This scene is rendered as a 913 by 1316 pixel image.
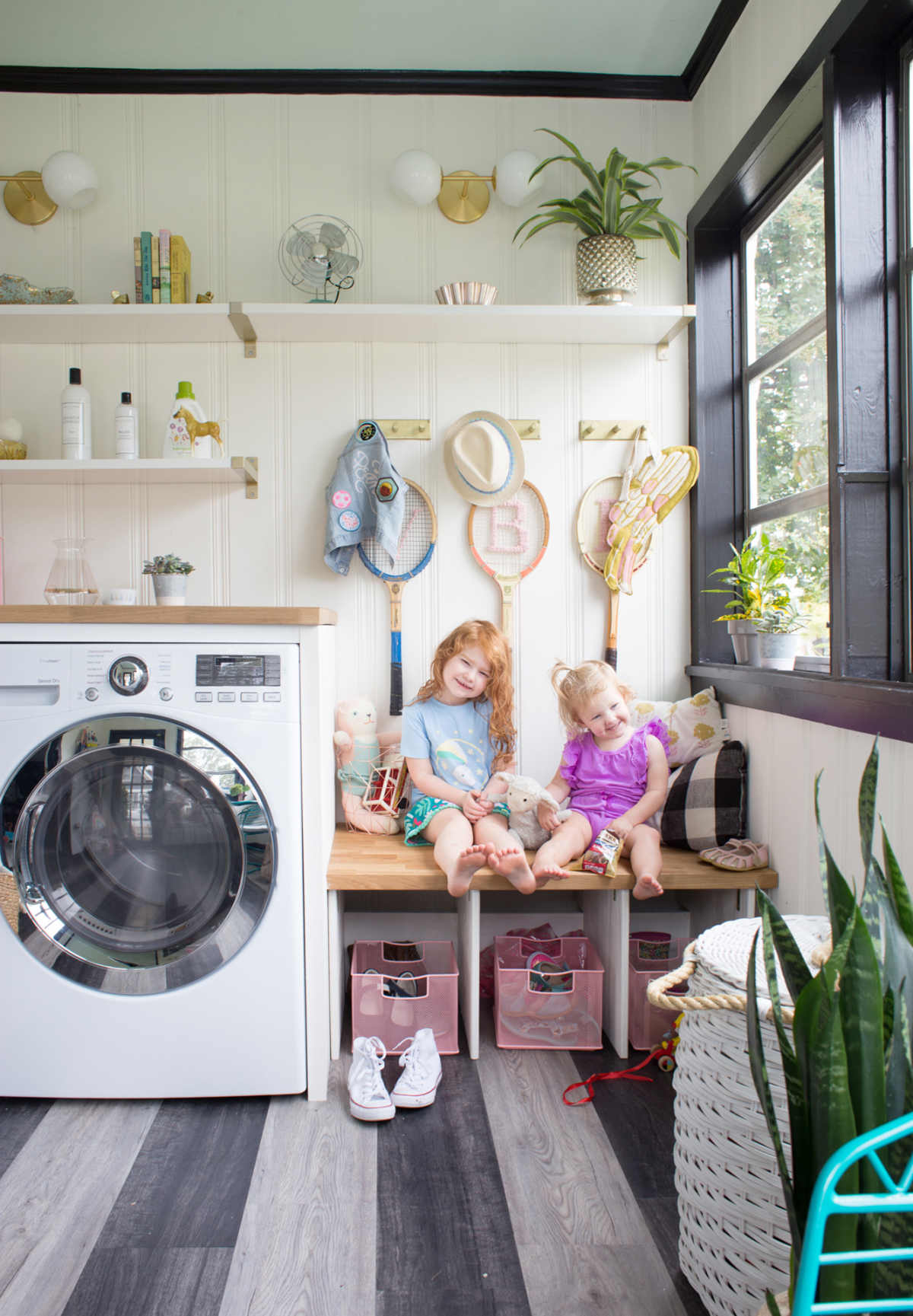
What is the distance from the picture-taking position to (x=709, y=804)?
2.07 m

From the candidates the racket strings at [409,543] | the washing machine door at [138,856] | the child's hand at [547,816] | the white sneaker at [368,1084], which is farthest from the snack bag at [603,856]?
the racket strings at [409,543]

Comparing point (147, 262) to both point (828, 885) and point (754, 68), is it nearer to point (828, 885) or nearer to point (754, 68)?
point (754, 68)

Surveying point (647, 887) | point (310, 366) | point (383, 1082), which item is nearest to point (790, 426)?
point (647, 887)

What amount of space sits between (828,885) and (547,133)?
2376 mm

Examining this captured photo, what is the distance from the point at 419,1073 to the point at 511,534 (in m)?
1.42

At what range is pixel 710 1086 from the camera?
3.78 ft

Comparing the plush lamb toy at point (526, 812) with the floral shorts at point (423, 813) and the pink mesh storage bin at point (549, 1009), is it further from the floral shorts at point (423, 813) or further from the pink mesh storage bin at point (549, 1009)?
the pink mesh storage bin at point (549, 1009)

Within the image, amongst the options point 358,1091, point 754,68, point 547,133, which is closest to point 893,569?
point 754,68

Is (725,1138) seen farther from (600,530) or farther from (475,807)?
(600,530)

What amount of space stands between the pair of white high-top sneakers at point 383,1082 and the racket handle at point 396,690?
857 mm

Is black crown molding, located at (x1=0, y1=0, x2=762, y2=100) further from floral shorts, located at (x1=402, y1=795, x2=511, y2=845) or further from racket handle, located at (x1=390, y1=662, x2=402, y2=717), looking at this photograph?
floral shorts, located at (x1=402, y1=795, x2=511, y2=845)

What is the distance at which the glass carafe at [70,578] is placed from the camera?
223 cm

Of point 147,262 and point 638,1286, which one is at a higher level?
point 147,262

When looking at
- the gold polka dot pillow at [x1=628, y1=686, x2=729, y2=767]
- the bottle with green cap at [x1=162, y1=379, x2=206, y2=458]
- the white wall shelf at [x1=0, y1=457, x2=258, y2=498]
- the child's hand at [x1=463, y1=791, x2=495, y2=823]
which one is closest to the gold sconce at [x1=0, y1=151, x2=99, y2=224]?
the bottle with green cap at [x1=162, y1=379, x2=206, y2=458]
